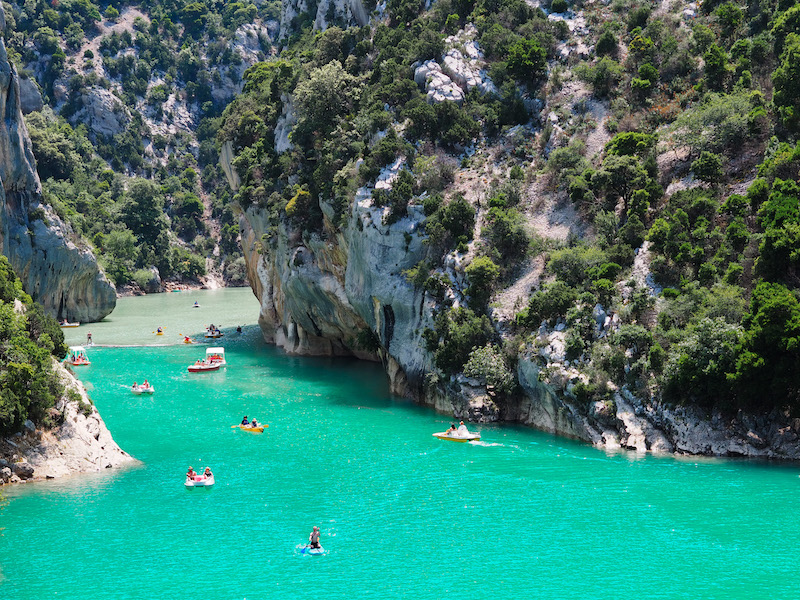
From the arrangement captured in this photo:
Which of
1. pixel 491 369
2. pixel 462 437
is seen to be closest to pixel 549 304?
pixel 491 369

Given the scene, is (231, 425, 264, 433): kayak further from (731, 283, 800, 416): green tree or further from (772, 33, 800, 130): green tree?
(772, 33, 800, 130): green tree

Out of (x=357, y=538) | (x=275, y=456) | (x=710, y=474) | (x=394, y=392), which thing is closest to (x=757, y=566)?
(x=710, y=474)

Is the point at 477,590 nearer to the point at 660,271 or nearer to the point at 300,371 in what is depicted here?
the point at 660,271

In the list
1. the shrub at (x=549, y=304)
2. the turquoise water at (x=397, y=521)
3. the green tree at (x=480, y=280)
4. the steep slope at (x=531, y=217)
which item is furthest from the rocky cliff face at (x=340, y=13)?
the turquoise water at (x=397, y=521)

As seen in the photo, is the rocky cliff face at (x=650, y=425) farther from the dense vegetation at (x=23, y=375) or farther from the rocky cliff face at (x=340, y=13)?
the rocky cliff face at (x=340, y=13)

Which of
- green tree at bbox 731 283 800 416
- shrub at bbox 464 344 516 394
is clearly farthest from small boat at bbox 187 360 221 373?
green tree at bbox 731 283 800 416
